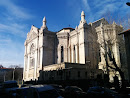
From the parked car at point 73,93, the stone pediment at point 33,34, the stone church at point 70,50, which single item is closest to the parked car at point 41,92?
the parked car at point 73,93

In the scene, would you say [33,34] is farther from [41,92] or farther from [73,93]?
[41,92]

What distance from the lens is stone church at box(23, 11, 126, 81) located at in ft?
105

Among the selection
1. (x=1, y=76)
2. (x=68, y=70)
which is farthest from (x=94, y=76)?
(x=1, y=76)

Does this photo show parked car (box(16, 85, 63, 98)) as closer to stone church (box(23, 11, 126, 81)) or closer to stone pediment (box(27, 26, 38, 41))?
stone church (box(23, 11, 126, 81))

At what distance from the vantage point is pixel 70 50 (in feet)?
135

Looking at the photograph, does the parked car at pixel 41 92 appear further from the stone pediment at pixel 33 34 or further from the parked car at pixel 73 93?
the stone pediment at pixel 33 34

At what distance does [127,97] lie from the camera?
922 cm

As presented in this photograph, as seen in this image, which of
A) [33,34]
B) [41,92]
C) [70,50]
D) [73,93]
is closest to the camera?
[41,92]

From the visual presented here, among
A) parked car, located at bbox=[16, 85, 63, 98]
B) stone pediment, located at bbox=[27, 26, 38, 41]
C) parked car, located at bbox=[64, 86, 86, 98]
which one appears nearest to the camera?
parked car, located at bbox=[16, 85, 63, 98]

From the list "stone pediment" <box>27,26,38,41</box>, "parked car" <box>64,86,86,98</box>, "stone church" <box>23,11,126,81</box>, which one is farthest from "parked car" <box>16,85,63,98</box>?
"stone pediment" <box>27,26,38,41</box>

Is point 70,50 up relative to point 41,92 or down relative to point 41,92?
up

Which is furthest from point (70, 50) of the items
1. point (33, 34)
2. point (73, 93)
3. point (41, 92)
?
point (41, 92)

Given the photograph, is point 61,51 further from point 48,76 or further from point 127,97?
point 127,97

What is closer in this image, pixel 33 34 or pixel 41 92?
pixel 41 92
